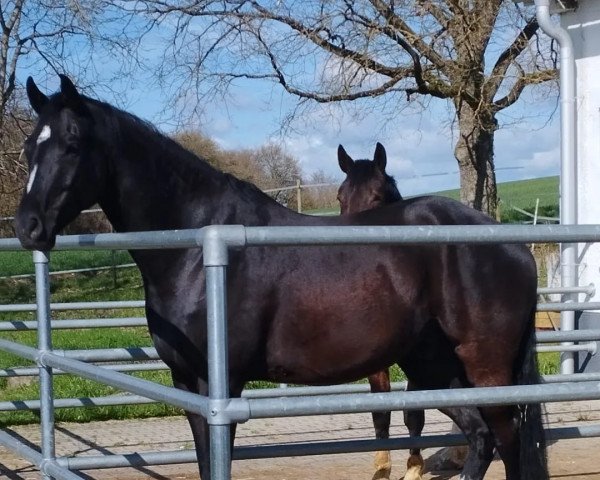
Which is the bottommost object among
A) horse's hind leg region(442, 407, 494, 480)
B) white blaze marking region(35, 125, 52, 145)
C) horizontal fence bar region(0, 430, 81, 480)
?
horse's hind leg region(442, 407, 494, 480)

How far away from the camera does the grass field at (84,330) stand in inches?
290

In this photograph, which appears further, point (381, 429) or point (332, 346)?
point (381, 429)

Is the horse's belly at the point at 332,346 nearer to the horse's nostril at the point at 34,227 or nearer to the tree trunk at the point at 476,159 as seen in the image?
the horse's nostril at the point at 34,227

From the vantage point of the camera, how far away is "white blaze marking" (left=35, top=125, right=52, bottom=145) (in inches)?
135

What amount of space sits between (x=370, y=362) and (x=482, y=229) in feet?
5.66

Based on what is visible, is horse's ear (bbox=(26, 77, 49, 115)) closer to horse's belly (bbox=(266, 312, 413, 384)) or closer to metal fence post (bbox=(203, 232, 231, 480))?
horse's belly (bbox=(266, 312, 413, 384))

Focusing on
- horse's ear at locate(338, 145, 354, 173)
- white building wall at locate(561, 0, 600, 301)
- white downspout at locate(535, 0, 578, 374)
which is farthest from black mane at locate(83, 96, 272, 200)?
white building wall at locate(561, 0, 600, 301)

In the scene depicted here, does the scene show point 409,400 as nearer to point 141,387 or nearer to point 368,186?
point 141,387

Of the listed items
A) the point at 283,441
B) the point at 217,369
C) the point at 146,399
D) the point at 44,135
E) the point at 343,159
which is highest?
the point at 343,159

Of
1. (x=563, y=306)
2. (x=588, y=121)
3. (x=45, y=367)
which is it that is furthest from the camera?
(x=588, y=121)

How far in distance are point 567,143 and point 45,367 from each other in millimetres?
6071

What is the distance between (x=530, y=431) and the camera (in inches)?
158

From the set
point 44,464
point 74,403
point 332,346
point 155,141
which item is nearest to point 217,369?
point 44,464

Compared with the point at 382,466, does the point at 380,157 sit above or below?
above
